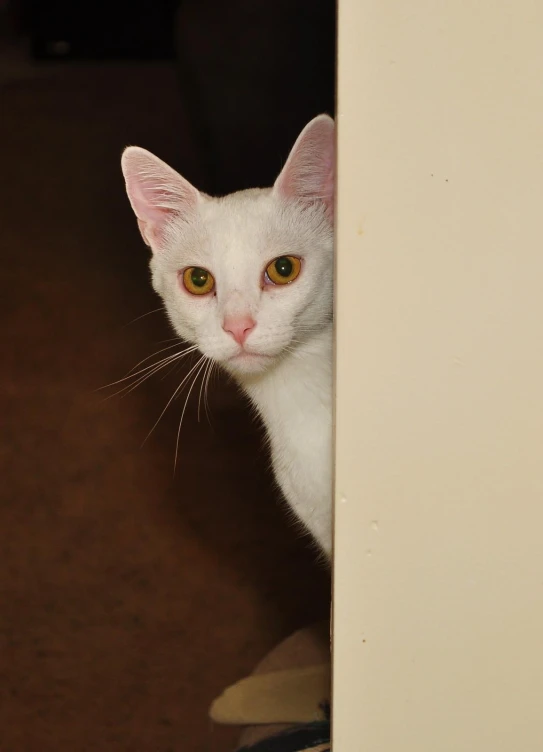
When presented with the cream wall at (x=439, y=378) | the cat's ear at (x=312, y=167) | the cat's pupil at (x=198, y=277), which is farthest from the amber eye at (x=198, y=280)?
the cream wall at (x=439, y=378)

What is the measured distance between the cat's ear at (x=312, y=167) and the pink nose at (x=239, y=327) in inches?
6.4

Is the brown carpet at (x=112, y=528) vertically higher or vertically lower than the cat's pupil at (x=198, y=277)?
lower

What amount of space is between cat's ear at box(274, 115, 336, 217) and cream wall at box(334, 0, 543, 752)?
0.28m

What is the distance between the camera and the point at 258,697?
127cm

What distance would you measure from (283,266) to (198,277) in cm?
11

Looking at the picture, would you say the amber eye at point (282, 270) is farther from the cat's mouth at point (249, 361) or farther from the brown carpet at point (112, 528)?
the brown carpet at point (112, 528)

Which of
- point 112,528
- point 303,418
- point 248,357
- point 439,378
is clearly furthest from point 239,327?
point 112,528

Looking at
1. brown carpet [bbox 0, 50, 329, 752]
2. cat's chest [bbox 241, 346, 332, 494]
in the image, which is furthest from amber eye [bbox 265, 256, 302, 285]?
brown carpet [bbox 0, 50, 329, 752]

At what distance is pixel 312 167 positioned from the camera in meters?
0.85

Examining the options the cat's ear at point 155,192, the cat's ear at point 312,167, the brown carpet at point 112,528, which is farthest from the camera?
the brown carpet at point 112,528

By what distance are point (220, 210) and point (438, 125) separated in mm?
459

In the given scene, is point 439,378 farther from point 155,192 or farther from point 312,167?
point 155,192

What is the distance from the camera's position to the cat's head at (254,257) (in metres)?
0.85

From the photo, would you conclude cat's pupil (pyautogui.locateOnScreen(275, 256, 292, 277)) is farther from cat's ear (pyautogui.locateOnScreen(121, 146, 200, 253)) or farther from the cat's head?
cat's ear (pyautogui.locateOnScreen(121, 146, 200, 253))
